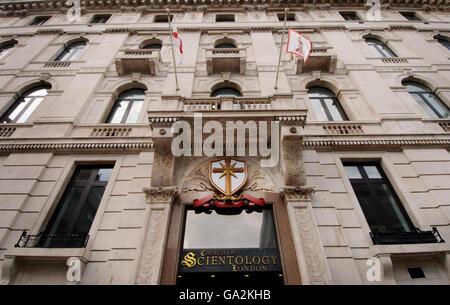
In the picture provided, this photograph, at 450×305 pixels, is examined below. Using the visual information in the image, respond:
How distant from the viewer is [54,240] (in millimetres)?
6785

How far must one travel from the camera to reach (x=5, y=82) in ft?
38.6

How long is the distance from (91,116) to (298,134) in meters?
8.95

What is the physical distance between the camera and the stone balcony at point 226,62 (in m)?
12.0

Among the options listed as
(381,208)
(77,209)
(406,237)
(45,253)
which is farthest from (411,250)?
(77,209)

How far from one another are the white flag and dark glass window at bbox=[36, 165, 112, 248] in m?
8.98

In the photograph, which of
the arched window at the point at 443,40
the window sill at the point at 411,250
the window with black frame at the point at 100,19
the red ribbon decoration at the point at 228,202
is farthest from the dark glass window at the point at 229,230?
the arched window at the point at 443,40

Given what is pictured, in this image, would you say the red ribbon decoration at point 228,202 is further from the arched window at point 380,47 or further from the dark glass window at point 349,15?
the dark glass window at point 349,15

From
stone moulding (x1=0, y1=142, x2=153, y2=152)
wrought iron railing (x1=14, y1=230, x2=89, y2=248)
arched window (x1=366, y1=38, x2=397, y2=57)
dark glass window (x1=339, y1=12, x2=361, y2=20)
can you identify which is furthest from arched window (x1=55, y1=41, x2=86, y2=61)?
dark glass window (x1=339, y1=12, x2=361, y2=20)

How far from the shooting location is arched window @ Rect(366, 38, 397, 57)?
14.1m

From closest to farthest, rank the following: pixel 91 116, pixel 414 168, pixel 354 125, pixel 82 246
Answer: pixel 82 246 < pixel 414 168 < pixel 354 125 < pixel 91 116

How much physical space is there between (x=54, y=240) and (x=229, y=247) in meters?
5.25

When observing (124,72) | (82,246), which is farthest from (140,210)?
(124,72)

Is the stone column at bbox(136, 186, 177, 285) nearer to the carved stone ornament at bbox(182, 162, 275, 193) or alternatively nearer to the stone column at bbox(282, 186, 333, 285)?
the carved stone ornament at bbox(182, 162, 275, 193)
